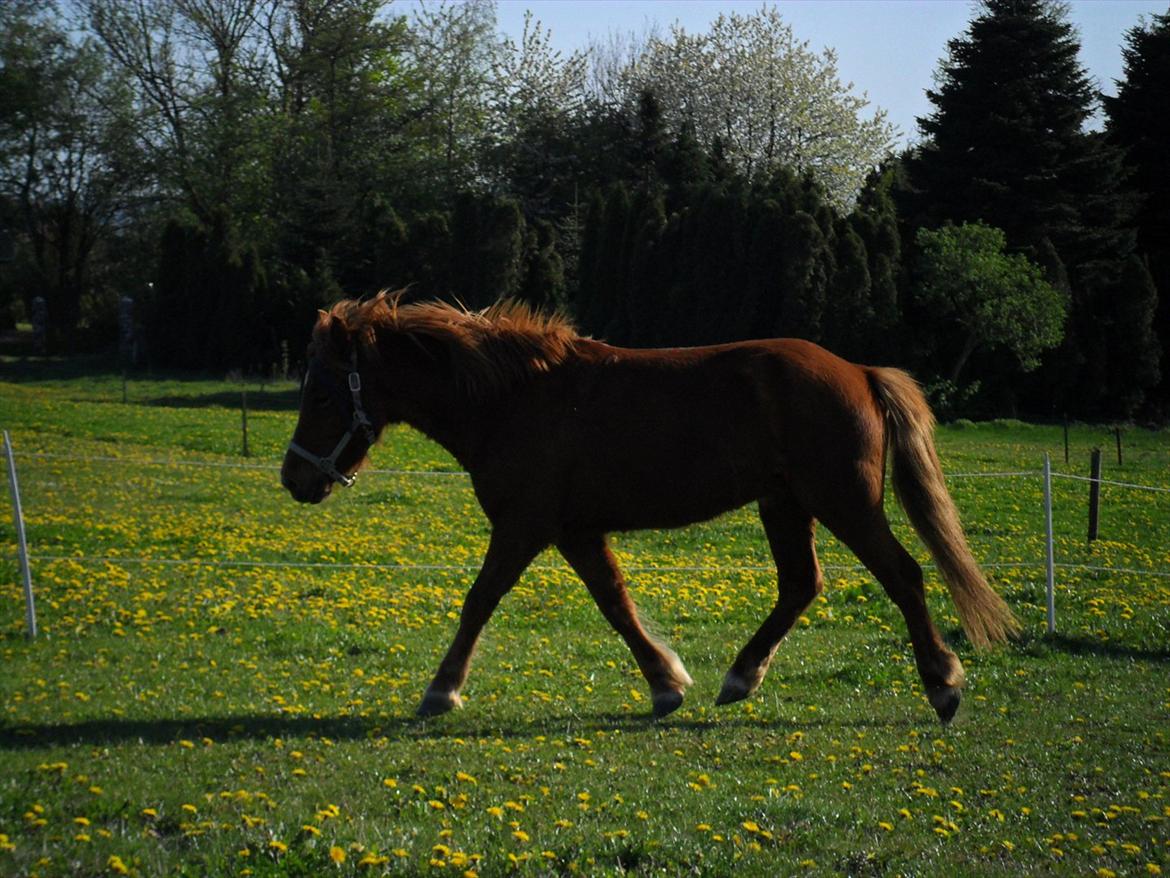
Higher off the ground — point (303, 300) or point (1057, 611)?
point (303, 300)

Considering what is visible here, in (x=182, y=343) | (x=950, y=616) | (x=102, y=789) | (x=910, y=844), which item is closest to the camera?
(x=910, y=844)

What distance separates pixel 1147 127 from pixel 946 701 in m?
46.3

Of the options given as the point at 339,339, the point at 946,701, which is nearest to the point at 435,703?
the point at 339,339

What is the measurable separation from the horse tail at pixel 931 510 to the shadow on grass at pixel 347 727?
76 centimetres

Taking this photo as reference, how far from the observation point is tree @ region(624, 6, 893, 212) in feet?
195

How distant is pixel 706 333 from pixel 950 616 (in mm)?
28652

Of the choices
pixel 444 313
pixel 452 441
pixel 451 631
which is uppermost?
pixel 444 313

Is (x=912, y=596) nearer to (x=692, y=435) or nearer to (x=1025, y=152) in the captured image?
(x=692, y=435)

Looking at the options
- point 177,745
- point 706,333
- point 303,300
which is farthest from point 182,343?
point 177,745

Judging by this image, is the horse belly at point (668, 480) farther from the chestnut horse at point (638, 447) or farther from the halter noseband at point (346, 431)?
the halter noseband at point (346, 431)

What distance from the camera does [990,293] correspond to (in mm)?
36656

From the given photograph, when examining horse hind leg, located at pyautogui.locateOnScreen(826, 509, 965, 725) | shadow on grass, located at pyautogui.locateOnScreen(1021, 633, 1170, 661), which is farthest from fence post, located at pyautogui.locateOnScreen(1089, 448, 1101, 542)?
horse hind leg, located at pyautogui.locateOnScreen(826, 509, 965, 725)

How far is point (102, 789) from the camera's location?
5.38 metres

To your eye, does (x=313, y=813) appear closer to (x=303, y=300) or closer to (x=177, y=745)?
(x=177, y=745)
